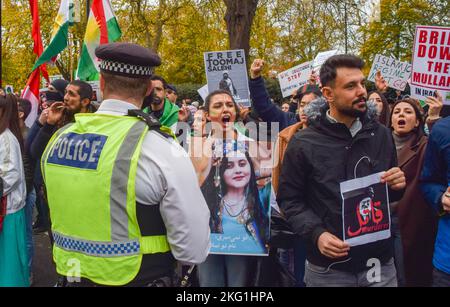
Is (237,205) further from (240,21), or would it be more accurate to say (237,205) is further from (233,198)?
(240,21)

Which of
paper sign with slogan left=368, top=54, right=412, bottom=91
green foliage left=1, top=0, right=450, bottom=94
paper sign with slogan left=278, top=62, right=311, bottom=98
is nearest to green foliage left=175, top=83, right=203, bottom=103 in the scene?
green foliage left=1, top=0, right=450, bottom=94

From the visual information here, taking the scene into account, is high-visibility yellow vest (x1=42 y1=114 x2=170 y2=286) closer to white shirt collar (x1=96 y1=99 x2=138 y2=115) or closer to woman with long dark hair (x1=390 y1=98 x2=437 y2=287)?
white shirt collar (x1=96 y1=99 x2=138 y2=115)

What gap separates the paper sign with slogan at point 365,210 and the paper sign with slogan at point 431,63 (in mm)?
1688

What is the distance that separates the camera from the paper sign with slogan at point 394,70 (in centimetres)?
765

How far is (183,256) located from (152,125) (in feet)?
1.96

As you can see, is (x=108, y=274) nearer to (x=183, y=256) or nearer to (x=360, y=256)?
(x=183, y=256)

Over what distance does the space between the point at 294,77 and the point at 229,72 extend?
3573 mm

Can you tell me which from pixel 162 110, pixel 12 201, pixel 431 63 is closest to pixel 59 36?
pixel 162 110

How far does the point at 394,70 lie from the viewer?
7742 mm

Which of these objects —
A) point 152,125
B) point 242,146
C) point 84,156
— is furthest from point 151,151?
point 242,146

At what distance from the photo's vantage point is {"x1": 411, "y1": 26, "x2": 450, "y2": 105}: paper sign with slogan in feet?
13.0

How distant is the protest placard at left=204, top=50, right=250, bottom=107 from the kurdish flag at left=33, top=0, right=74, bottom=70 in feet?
7.15

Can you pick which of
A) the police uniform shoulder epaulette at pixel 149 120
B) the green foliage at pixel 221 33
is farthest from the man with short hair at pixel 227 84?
the green foliage at pixel 221 33

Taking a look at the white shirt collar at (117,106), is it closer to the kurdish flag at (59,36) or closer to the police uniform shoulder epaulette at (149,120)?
the police uniform shoulder epaulette at (149,120)
